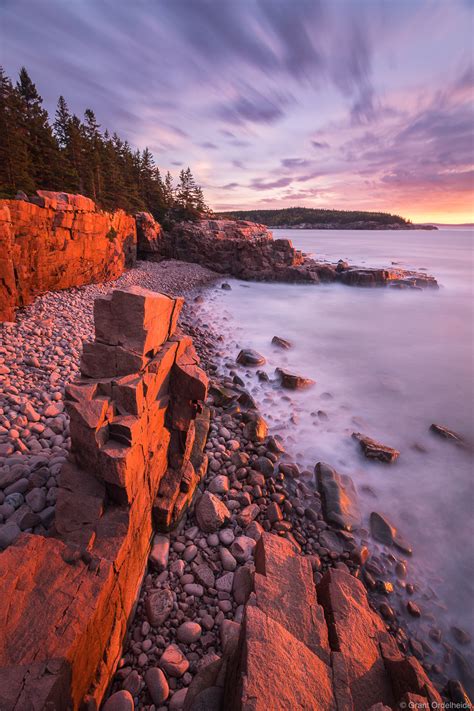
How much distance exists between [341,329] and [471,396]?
967 centimetres

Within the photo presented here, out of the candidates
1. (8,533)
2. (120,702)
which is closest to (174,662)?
(120,702)

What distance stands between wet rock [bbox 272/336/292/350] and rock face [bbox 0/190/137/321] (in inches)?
503

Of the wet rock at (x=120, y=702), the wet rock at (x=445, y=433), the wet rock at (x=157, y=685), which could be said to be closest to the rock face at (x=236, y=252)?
the wet rock at (x=445, y=433)

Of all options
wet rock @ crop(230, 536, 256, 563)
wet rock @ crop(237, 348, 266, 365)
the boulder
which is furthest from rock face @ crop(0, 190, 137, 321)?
the boulder

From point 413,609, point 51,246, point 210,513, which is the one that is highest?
point 51,246

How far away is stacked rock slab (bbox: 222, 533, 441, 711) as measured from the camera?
271 cm

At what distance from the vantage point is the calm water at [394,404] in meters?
6.79

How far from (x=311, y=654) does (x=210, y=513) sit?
328cm

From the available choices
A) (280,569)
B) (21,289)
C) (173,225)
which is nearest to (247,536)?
(280,569)

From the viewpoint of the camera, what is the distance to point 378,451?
358 inches

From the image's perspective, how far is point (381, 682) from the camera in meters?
3.26

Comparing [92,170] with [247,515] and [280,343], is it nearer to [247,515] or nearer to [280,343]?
[280,343]

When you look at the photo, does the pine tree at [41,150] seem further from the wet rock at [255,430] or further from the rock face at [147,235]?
the wet rock at [255,430]

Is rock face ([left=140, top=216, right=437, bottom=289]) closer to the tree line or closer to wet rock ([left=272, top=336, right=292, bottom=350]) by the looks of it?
the tree line
